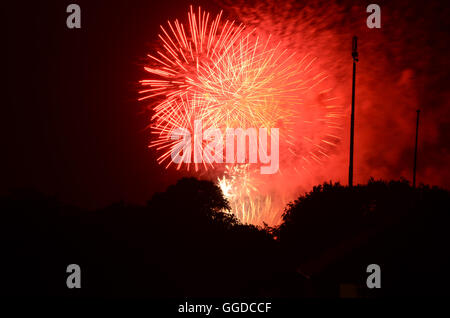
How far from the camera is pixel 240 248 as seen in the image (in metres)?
19.2

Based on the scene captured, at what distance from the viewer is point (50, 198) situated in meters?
17.8

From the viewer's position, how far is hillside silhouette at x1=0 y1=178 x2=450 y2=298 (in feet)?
28.0

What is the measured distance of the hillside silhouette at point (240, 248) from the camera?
8547mm

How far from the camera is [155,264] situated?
613 inches

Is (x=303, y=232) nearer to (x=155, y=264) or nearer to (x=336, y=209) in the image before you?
(x=336, y=209)
